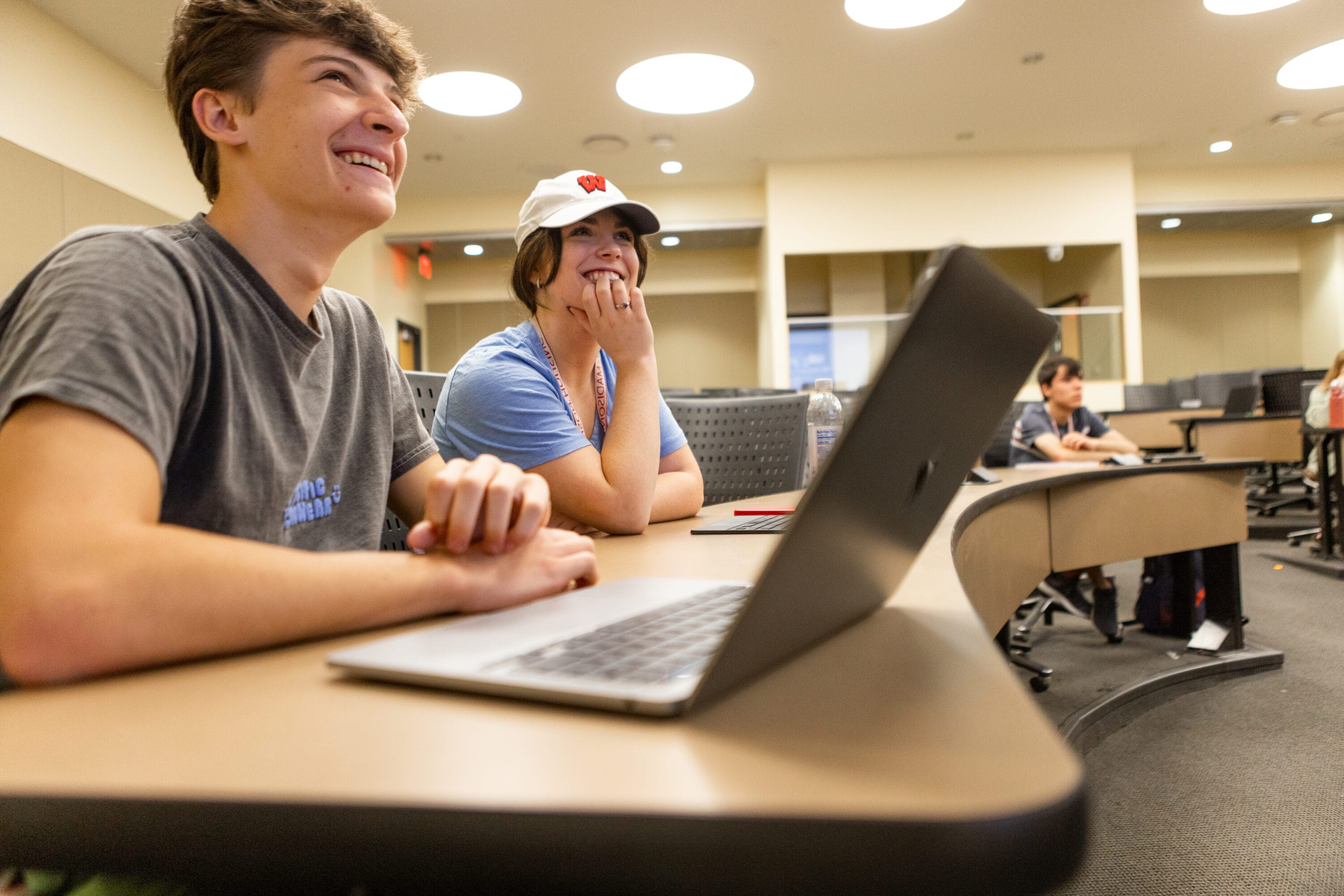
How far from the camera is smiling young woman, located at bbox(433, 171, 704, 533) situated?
1181 millimetres

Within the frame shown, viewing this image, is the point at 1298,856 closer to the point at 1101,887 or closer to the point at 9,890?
the point at 1101,887

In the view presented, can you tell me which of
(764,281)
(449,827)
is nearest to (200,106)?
(449,827)

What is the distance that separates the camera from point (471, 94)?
5977 mm

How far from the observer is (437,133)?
660 cm

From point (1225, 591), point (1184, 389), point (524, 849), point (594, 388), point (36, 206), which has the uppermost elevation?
point (36, 206)

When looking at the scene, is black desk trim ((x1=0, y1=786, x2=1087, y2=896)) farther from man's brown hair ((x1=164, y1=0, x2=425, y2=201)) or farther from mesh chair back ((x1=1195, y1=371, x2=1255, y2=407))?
mesh chair back ((x1=1195, y1=371, x2=1255, y2=407))

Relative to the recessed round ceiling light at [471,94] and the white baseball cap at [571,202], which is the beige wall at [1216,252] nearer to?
the recessed round ceiling light at [471,94]

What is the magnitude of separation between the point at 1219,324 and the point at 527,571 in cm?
1213

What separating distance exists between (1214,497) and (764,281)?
6267 millimetres

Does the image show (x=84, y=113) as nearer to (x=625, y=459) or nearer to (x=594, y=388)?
(x=594, y=388)

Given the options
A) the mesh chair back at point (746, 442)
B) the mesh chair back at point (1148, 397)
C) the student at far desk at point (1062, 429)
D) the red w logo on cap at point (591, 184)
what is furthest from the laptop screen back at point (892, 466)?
the mesh chair back at point (1148, 397)

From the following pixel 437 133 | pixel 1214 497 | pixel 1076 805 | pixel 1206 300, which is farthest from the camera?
pixel 1206 300

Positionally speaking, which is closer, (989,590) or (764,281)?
(989,590)

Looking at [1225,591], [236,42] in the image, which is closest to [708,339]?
[1225,591]
